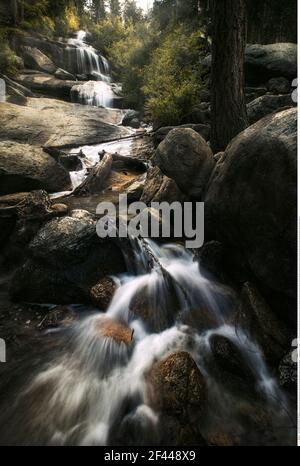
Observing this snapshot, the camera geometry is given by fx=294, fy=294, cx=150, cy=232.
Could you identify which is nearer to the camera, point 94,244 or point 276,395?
point 276,395

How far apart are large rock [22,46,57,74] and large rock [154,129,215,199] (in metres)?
16.9

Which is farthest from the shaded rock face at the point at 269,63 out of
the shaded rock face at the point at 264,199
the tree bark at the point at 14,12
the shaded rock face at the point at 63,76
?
the tree bark at the point at 14,12

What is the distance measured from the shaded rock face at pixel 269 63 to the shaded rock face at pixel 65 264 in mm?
9534

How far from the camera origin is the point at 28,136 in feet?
31.7

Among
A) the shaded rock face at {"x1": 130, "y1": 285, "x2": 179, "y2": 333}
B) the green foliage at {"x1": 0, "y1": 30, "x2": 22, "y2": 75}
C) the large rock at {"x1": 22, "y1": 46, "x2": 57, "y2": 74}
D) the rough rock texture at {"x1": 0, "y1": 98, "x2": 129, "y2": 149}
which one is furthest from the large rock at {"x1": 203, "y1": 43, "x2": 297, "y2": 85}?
the large rock at {"x1": 22, "y1": 46, "x2": 57, "y2": 74}

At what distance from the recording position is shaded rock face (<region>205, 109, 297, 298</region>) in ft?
10.6

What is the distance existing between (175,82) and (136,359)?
945 centimetres

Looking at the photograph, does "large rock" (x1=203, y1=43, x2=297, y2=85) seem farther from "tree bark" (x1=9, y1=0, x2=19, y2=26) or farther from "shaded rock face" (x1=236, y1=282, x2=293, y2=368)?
"tree bark" (x1=9, y1=0, x2=19, y2=26)

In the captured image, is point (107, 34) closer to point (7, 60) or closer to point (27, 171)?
point (7, 60)

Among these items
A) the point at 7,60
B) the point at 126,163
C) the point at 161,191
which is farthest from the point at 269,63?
the point at 7,60

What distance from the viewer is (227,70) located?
232 inches

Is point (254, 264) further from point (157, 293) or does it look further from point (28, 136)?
point (28, 136)

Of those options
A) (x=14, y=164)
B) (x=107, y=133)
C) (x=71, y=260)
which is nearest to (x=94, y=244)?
(x=71, y=260)

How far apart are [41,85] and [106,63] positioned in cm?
915
